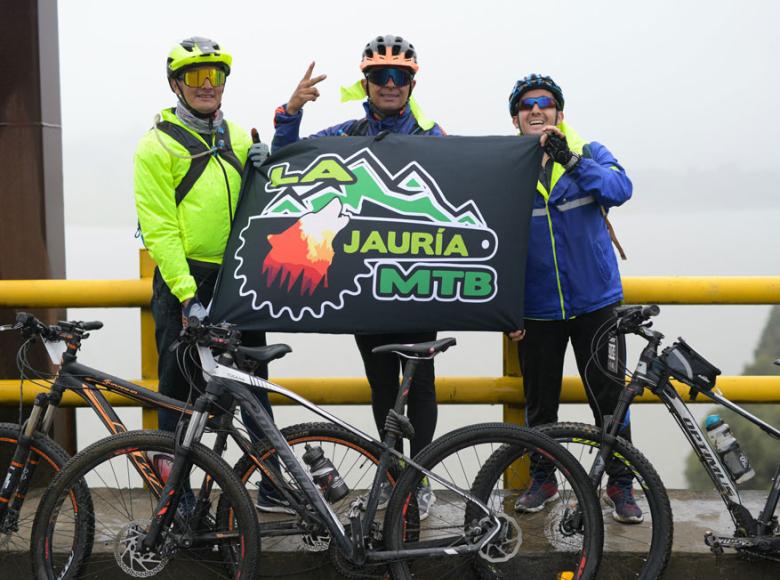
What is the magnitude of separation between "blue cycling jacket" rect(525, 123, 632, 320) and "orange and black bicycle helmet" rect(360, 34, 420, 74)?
79 cm

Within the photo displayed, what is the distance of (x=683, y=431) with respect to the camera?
410cm

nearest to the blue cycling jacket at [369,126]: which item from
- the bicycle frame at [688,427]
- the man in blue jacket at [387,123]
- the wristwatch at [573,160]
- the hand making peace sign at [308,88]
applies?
the man in blue jacket at [387,123]

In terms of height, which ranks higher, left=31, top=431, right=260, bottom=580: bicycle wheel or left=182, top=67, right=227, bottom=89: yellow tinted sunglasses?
left=182, top=67, right=227, bottom=89: yellow tinted sunglasses

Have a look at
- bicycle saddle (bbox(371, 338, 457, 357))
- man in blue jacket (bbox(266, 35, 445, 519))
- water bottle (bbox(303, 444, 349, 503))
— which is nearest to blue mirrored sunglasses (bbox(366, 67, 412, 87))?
man in blue jacket (bbox(266, 35, 445, 519))

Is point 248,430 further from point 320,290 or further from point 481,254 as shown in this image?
point 481,254

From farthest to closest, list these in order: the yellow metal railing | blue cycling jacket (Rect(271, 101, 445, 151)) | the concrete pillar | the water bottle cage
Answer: the concrete pillar, the yellow metal railing, blue cycling jacket (Rect(271, 101, 445, 151)), the water bottle cage

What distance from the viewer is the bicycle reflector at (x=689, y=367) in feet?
13.2

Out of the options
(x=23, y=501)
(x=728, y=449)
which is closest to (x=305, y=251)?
(x=23, y=501)

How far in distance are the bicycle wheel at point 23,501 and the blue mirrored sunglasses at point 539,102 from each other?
98.2 inches

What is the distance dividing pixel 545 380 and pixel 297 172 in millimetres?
1481

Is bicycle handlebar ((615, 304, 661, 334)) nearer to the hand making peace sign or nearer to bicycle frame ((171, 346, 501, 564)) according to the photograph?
bicycle frame ((171, 346, 501, 564))

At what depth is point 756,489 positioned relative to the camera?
4914mm

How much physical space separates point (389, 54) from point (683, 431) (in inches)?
82.0

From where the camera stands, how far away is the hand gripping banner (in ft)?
13.7
